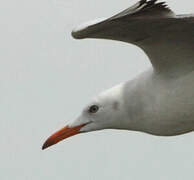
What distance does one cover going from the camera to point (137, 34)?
41.4ft

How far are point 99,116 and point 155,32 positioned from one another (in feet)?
5.71

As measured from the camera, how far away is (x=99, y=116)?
13.9 metres

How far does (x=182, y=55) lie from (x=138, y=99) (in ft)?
2.53

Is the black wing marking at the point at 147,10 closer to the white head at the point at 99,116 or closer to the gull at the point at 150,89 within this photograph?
the gull at the point at 150,89

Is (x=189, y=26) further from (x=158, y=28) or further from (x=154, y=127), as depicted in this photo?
(x=154, y=127)

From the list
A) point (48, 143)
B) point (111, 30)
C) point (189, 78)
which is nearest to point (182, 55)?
point (189, 78)

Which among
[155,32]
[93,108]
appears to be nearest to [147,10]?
[155,32]

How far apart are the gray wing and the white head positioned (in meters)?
0.77

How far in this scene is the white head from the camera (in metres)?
13.8

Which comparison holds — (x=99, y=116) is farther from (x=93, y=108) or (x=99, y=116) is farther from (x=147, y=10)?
(x=147, y=10)

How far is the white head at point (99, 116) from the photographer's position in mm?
13750

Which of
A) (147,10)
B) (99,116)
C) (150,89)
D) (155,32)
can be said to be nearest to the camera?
(147,10)

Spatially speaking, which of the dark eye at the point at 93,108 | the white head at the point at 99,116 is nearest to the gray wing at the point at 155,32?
the white head at the point at 99,116

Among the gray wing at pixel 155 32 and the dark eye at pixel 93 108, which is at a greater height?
the gray wing at pixel 155 32
